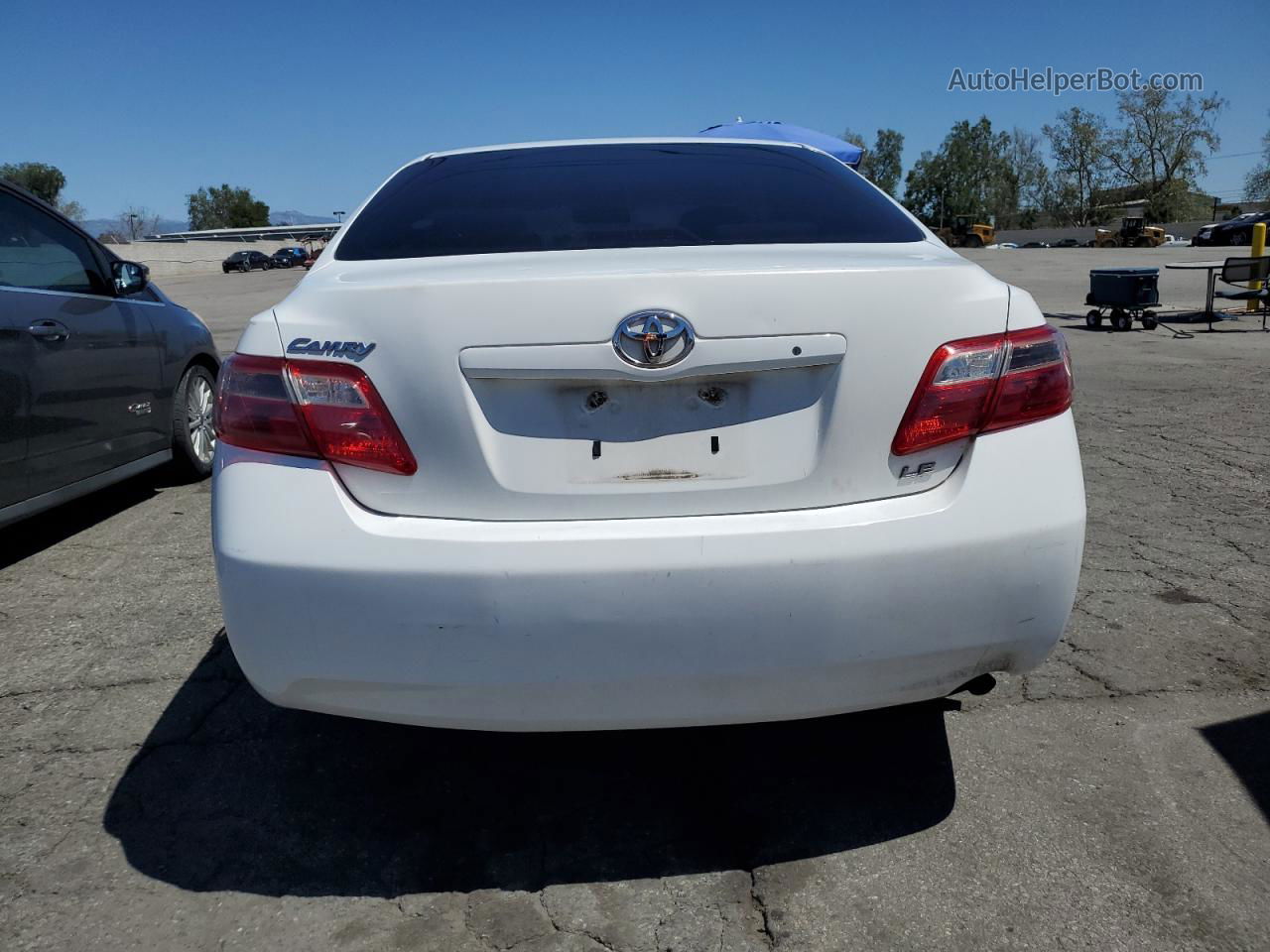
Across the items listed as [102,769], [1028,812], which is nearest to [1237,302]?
[1028,812]

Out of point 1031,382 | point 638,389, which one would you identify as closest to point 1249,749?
point 1031,382

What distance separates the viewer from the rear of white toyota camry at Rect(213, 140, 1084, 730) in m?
1.93

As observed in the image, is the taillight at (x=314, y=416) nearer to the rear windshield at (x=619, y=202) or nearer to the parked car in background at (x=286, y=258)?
the rear windshield at (x=619, y=202)

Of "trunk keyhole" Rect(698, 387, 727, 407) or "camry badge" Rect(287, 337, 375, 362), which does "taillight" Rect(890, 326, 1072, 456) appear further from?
"camry badge" Rect(287, 337, 375, 362)

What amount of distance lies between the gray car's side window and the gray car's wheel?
2.45 ft

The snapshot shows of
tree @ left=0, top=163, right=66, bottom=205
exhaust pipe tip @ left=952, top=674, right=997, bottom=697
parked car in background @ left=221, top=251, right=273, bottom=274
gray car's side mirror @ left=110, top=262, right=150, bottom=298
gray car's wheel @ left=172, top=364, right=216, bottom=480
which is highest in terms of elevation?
tree @ left=0, top=163, right=66, bottom=205

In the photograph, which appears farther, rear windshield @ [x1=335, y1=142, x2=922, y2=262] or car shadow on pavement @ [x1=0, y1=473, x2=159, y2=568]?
car shadow on pavement @ [x1=0, y1=473, x2=159, y2=568]

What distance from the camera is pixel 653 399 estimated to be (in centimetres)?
198

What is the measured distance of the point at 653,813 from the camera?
245 cm

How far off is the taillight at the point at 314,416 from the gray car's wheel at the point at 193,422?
354 centimetres

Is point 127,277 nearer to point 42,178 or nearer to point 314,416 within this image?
point 314,416

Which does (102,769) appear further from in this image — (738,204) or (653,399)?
(738,204)

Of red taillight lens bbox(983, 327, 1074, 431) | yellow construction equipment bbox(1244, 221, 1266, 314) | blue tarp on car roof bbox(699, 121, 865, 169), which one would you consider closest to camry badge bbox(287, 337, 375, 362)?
red taillight lens bbox(983, 327, 1074, 431)

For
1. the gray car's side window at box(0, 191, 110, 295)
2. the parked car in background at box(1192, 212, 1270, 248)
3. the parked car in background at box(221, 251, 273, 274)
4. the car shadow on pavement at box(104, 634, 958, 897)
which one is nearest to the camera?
the car shadow on pavement at box(104, 634, 958, 897)
